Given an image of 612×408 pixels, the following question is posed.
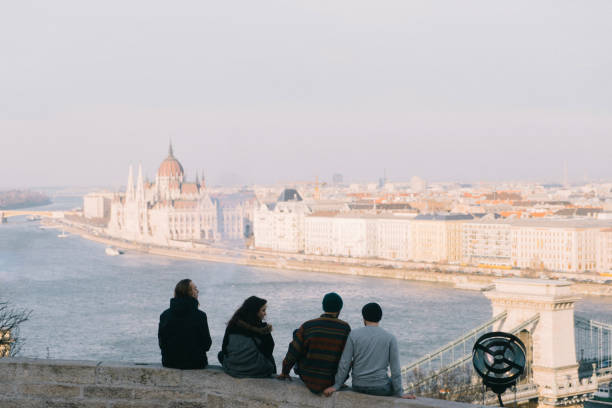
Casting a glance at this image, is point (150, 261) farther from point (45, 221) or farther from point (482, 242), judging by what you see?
point (45, 221)

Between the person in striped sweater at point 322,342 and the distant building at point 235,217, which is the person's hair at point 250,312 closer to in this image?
the person in striped sweater at point 322,342

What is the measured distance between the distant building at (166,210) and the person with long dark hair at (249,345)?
100 ft

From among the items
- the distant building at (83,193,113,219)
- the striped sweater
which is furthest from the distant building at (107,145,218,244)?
the striped sweater

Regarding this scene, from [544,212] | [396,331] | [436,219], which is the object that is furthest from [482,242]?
[396,331]

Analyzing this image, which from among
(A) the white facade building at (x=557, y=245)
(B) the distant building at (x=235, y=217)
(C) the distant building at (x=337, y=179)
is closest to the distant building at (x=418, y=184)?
(C) the distant building at (x=337, y=179)

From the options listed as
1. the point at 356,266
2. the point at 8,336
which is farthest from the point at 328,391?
the point at 356,266

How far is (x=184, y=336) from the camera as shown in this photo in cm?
146

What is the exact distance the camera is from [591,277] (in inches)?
671

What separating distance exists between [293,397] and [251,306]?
6.2 inches

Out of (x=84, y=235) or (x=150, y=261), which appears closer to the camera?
(x=150, y=261)

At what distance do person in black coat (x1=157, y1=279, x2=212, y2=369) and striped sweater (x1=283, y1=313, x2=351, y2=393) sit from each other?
0.45ft

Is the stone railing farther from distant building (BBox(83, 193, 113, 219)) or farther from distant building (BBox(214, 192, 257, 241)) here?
distant building (BBox(83, 193, 113, 219))

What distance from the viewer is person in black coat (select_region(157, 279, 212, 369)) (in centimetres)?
144

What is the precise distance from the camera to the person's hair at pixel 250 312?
1.44 m
